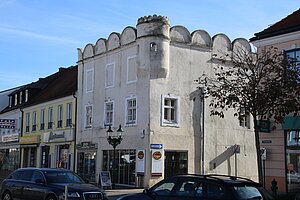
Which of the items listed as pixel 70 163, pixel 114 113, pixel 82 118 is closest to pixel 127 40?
pixel 114 113

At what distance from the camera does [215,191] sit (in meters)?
9.56

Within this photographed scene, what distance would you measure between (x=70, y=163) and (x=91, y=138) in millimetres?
4068

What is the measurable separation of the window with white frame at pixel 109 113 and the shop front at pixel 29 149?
38.7 ft

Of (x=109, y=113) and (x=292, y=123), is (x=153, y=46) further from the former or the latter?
(x=292, y=123)

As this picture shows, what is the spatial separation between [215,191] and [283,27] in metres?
11.2

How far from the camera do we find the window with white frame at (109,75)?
3091 cm

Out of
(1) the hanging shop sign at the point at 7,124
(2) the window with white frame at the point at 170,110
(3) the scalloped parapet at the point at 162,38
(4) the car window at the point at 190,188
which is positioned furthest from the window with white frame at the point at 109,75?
(4) the car window at the point at 190,188

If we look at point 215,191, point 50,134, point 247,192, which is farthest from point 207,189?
point 50,134

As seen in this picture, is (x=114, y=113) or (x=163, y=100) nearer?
(x=163, y=100)

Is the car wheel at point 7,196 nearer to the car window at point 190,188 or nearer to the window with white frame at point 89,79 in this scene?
the car window at point 190,188

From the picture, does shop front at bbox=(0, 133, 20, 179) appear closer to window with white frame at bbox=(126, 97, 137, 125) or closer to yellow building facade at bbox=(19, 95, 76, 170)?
yellow building facade at bbox=(19, 95, 76, 170)

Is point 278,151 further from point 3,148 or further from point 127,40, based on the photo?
point 3,148

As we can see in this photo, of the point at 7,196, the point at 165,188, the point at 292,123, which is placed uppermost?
the point at 292,123

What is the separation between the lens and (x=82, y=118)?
3350cm
